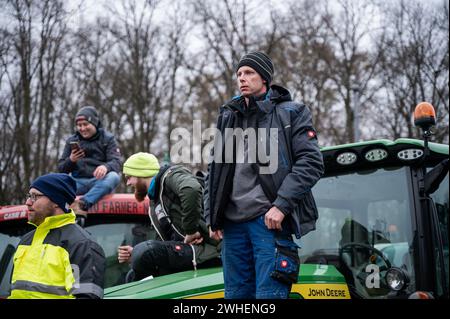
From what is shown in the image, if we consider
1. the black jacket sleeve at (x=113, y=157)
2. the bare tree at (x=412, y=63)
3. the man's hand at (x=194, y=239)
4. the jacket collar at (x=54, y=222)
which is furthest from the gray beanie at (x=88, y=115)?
the bare tree at (x=412, y=63)

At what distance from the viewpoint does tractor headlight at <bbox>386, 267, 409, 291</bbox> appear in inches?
167

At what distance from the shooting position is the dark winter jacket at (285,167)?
345 centimetres

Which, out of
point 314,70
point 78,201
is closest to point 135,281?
point 78,201

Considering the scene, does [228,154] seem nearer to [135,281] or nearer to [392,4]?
[135,281]

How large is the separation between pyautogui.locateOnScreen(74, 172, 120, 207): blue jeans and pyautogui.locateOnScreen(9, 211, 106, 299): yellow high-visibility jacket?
2.36 meters

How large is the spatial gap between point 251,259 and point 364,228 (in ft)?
4.70

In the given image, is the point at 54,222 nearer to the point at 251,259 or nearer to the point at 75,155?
the point at 251,259

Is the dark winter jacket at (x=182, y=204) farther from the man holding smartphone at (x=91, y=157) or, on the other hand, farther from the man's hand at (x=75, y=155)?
the man's hand at (x=75, y=155)

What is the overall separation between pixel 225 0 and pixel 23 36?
9897 mm

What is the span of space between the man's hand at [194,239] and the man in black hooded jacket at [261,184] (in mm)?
1053

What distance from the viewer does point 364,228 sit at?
4.70 metres

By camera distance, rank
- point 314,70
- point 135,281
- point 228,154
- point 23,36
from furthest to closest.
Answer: point 314,70
point 23,36
point 135,281
point 228,154

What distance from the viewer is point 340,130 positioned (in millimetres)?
26219

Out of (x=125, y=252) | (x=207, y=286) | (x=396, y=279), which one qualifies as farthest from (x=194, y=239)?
(x=396, y=279)
